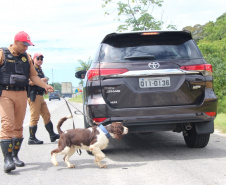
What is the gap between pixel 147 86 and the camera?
15.1ft

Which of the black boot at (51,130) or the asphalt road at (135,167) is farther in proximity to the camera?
the black boot at (51,130)

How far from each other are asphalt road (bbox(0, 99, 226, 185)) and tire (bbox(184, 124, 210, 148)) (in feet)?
0.39

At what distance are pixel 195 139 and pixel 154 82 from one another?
4.89ft

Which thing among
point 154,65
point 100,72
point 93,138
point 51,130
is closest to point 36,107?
point 51,130

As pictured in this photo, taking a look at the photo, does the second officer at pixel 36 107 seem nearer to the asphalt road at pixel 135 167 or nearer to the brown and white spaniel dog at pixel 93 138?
the asphalt road at pixel 135 167

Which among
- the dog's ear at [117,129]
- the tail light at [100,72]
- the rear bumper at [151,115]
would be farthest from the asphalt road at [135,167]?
the tail light at [100,72]

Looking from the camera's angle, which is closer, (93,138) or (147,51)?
(93,138)

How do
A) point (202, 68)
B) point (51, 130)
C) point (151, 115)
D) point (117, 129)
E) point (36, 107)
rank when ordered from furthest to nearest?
point (51, 130)
point (36, 107)
point (202, 68)
point (151, 115)
point (117, 129)

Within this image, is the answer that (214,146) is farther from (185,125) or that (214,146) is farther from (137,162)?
(137,162)

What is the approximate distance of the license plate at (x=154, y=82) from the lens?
15.1ft

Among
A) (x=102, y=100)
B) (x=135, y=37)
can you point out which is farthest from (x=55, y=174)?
(x=135, y=37)

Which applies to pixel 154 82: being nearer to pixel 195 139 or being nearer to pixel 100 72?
pixel 100 72

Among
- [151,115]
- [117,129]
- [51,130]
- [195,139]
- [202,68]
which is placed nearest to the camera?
[117,129]

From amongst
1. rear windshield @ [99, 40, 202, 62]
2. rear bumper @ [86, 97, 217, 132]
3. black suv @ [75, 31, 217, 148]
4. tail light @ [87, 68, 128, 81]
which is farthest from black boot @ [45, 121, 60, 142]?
rear windshield @ [99, 40, 202, 62]
